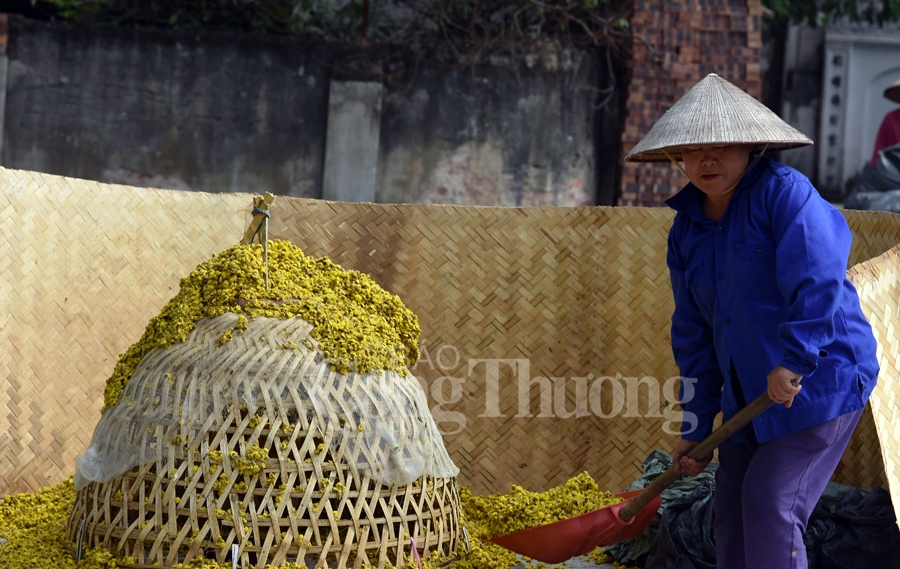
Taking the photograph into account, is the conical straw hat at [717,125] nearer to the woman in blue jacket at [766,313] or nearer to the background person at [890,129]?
the woman in blue jacket at [766,313]

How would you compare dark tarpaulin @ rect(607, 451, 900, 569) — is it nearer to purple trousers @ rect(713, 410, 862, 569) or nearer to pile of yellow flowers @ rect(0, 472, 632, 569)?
pile of yellow flowers @ rect(0, 472, 632, 569)

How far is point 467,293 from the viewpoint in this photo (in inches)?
175

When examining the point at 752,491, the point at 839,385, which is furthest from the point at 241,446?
the point at 839,385

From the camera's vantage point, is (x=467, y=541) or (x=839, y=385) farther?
(x=467, y=541)

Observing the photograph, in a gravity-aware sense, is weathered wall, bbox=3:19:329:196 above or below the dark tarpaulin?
above

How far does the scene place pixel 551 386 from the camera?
439 centimetres

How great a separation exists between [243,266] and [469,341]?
158cm

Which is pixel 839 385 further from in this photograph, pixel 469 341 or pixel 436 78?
pixel 436 78

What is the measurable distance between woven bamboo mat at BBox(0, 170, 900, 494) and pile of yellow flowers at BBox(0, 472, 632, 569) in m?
0.35

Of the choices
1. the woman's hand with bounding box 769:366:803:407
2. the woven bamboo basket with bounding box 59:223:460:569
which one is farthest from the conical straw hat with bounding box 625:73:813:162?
the woven bamboo basket with bounding box 59:223:460:569

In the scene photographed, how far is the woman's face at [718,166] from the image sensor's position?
2645 millimetres

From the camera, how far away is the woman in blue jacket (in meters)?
2.39

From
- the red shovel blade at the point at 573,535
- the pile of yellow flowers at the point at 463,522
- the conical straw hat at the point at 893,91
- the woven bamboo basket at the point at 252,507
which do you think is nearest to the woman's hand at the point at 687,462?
the red shovel blade at the point at 573,535

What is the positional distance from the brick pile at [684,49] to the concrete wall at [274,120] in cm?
62
